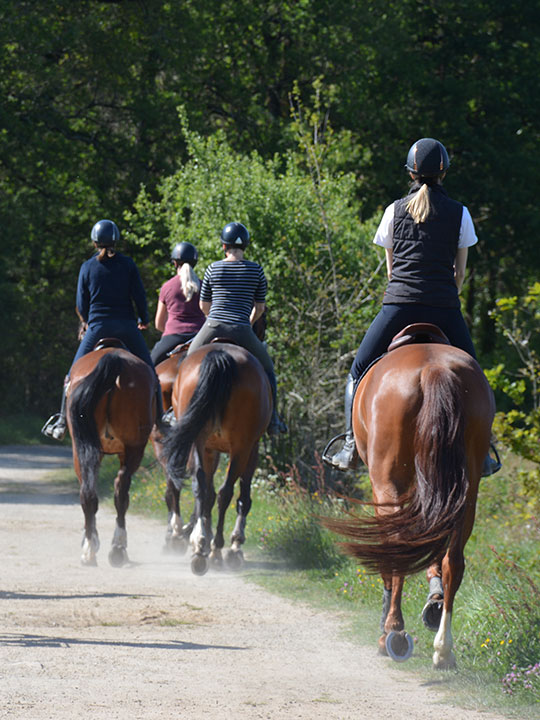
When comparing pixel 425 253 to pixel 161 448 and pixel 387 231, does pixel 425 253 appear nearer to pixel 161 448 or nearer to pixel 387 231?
pixel 387 231

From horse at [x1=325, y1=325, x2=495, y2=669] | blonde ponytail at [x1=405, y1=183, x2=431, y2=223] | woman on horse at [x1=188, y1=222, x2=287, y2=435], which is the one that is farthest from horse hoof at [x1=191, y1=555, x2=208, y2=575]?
blonde ponytail at [x1=405, y1=183, x2=431, y2=223]

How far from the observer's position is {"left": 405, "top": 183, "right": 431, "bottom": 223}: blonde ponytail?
663 centimetres

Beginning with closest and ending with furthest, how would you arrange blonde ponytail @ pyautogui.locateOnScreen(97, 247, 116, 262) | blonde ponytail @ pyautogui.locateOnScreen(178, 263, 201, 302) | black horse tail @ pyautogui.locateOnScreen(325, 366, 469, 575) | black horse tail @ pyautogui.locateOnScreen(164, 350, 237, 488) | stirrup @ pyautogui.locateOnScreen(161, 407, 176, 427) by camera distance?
black horse tail @ pyautogui.locateOnScreen(325, 366, 469, 575)
black horse tail @ pyautogui.locateOnScreen(164, 350, 237, 488)
blonde ponytail @ pyautogui.locateOnScreen(97, 247, 116, 262)
stirrup @ pyautogui.locateOnScreen(161, 407, 176, 427)
blonde ponytail @ pyautogui.locateOnScreen(178, 263, 201, 302)

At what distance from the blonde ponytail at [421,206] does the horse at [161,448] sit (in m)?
4.39

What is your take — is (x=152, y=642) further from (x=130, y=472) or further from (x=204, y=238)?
(x=204, y=238)

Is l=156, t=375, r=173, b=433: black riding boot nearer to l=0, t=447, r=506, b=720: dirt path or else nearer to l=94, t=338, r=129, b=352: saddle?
l=94, t=338, r=129, b=352: saddle

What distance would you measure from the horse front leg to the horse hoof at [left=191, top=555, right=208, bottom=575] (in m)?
1.08

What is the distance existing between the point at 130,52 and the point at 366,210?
7690 mm

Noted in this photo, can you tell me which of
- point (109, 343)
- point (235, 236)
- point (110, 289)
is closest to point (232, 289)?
point (235, 236)

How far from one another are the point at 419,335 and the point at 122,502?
16.4 ft

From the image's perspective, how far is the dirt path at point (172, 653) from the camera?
17.6ft

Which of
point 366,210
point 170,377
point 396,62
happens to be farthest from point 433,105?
point 170,377

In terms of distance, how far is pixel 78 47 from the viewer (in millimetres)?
29141

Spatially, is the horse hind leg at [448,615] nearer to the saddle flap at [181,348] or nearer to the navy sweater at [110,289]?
the navy sweater at [110,289]
